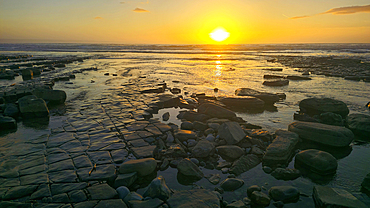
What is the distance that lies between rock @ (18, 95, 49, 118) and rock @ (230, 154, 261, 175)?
6884 millimetres

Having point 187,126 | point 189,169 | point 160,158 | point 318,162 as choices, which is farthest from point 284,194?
point 187,126

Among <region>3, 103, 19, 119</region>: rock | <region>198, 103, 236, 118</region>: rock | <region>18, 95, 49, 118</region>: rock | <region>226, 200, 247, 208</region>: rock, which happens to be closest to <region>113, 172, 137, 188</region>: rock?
<region>226, 200, 247, 208</region>: rock

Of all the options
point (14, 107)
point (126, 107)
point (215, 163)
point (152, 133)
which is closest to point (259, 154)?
point (215, 163)

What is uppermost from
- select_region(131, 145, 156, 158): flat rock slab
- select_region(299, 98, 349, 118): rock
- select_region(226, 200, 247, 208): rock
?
select_region(299, 98, 349, 118): rock

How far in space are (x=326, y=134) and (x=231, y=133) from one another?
2.67 m

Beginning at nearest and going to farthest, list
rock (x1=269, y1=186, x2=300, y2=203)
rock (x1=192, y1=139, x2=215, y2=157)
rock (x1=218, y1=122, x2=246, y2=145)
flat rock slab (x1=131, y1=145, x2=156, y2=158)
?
1. rock (x1=269, y1=186, x2=300, y2=203)
2. flat rock slab (x1=131, y1=145, x2=156, y2=158)
3. rock (x1=192, y1=139, x2=215, y2=157)
4. rock (x1=218, y1=122, x2=246, y2=145)

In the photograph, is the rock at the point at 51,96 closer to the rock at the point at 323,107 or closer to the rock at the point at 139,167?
the rock at the point at 139,167

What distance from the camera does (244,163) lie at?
4.43 m

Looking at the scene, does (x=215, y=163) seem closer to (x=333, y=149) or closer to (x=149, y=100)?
(x=333, y=149)

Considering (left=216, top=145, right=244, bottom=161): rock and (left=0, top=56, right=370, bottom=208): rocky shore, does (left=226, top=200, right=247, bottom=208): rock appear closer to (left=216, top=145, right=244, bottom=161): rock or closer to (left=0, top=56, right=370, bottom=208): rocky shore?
(left=0, top=56, right=370, bottom=208): rocky shore

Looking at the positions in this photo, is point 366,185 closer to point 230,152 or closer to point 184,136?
point 230,152

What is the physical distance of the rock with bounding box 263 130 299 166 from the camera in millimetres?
4586

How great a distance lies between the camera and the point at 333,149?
5289 millimetres

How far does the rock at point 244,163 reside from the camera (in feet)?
13.8
